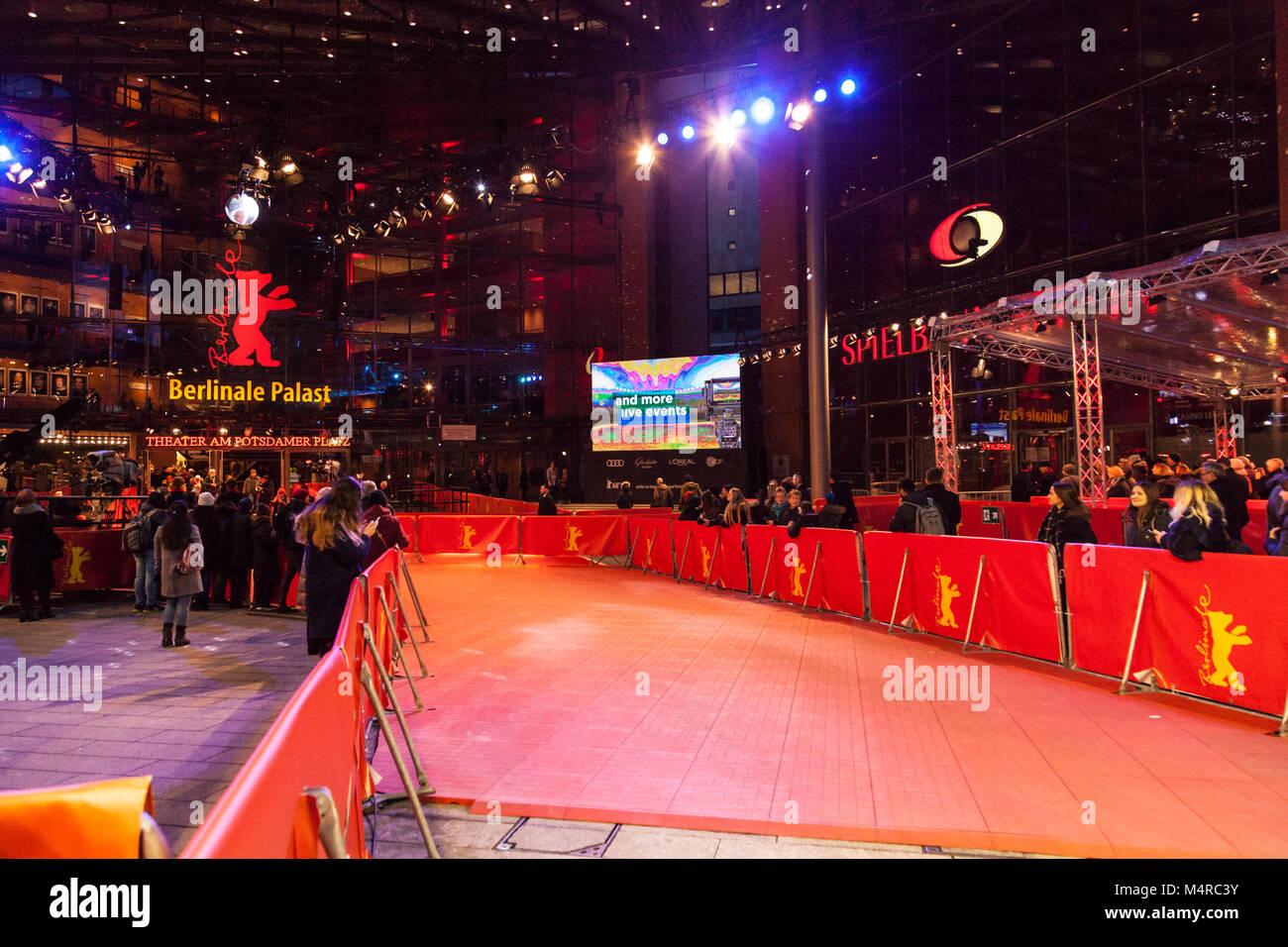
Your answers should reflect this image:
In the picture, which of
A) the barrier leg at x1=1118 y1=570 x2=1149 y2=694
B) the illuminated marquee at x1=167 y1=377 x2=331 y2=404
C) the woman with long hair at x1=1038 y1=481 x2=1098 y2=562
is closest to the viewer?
the barrier leg at x1=1118 y1=570 x2=1149 y2=694

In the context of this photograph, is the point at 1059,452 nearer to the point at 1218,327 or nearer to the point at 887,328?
the point at 1218,327

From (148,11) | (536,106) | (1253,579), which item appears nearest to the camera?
(1253,579)

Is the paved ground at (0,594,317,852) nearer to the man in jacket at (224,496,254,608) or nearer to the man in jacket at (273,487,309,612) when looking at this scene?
the man in jacket at (273,487,309,612)

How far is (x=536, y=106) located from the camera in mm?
33969

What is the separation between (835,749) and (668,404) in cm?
2330

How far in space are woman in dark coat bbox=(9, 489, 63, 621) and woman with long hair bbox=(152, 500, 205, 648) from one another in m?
2.92

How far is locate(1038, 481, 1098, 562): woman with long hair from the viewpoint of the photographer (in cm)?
823

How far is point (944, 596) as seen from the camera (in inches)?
380

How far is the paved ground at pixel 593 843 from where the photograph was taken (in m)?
4.05

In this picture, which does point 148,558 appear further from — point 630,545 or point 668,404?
point 668,404

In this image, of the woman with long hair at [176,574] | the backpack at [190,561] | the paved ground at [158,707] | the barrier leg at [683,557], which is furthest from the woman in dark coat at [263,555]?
the barrier leg at [683,557]

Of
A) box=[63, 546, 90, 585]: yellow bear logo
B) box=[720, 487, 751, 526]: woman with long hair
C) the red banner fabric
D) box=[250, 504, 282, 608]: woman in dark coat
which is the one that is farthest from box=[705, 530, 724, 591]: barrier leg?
box=[63, 546, 90, 585]: yellow bear logo
